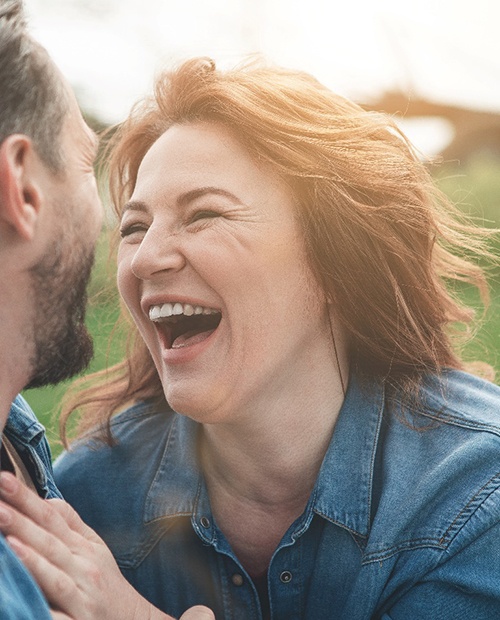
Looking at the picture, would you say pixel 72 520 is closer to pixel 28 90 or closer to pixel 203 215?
pixel 203 215

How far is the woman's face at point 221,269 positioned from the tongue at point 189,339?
85 millimetres

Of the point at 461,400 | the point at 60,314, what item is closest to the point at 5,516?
the point at 60,314

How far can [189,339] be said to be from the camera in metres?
2.39

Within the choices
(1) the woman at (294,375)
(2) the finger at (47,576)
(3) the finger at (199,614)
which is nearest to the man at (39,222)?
(2) the finger at (47,576)

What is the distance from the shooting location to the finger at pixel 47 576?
1852 millimetres

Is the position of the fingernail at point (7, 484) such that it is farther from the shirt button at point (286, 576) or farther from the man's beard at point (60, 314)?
the shirt button at point (286, 576)

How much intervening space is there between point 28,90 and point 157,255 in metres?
0.52

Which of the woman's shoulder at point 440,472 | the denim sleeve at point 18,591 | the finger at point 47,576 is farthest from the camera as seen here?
the woman's shoulder at point 440,472

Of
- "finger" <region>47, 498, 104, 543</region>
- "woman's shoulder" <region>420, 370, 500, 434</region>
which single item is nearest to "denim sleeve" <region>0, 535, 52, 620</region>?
"finger" <region>47, 498, 104, 543</region>

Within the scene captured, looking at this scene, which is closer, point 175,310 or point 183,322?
point 175,310

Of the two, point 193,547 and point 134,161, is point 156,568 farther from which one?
point 134,161

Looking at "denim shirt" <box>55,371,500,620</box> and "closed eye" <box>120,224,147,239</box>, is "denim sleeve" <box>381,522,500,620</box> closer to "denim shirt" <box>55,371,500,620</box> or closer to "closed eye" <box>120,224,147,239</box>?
"denim shirt" <box>55,371,500,620</box>

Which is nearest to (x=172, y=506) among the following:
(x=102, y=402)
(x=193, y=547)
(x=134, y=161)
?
(x=193, y=547)

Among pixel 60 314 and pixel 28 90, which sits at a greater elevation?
pixel 28 90
